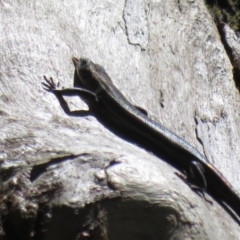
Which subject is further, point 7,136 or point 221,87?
point 221,87

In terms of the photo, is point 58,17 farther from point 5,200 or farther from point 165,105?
point 5,200

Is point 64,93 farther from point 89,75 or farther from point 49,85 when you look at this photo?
point 89,75

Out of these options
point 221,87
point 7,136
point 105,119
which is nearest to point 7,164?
point 7,136

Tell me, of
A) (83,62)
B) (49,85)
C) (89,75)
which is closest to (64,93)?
(49,85)

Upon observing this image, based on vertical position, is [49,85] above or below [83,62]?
below

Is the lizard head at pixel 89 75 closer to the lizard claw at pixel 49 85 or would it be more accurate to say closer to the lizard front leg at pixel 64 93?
the lizard front leg at pixel 64 93

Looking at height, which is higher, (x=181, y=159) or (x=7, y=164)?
(x=181, y=159)

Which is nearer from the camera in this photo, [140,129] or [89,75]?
[140,129]
